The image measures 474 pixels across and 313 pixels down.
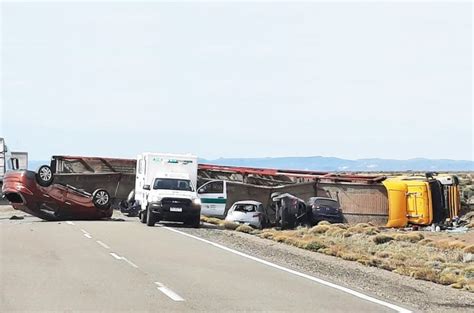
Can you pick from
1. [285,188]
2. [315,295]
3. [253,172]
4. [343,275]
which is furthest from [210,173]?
[315,295]

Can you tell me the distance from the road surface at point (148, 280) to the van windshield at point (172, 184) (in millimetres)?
6843

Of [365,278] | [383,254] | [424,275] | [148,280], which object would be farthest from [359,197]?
[148,280]

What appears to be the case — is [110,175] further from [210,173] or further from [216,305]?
[216,305]

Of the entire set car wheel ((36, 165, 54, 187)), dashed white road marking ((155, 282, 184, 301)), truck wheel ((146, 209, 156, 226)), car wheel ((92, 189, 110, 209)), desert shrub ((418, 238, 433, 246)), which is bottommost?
desert shrub ((418, 238, 433, 246))

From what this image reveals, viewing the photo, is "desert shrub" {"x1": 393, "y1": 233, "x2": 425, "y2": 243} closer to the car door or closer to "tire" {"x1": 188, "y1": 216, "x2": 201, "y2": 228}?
"tire" {"x1": 188, "y1": 216, "x2": 201, "y2": 228}

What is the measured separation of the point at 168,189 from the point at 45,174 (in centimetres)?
510

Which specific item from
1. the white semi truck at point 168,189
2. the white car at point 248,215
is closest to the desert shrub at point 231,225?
the white car at point 248,215

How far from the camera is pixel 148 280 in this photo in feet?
42.4

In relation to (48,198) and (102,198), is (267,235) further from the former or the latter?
(48,198)

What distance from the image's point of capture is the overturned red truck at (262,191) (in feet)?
98.5

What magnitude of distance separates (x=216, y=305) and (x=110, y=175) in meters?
30.2

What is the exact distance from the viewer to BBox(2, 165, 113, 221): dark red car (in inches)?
1088

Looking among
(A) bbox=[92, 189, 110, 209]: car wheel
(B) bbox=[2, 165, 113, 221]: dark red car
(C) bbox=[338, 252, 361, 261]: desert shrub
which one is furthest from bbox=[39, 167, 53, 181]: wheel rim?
(C) bbox=[338, 252, 361, 261]: desert shrub

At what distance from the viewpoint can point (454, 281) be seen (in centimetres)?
1536
